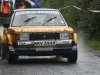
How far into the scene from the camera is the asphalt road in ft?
37.5

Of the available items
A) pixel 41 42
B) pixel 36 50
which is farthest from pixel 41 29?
pixel 36 50

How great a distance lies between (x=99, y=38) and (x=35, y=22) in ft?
22.8

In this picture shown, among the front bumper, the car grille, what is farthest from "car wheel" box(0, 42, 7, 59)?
the car grille

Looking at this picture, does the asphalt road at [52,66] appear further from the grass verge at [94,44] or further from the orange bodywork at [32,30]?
the grass verge at [94,44]

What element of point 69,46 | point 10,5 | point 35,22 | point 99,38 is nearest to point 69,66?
point 69,46

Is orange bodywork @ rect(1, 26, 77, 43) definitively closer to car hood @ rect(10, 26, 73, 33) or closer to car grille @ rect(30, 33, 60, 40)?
car hood @ rect(10, 26, 73, 33)

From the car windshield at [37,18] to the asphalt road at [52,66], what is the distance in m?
1.09

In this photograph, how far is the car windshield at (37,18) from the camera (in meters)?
14.4

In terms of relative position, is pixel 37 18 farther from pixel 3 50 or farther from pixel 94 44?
pixel 94 44

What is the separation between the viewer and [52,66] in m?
12.7

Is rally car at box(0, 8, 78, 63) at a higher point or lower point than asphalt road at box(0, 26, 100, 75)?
higher

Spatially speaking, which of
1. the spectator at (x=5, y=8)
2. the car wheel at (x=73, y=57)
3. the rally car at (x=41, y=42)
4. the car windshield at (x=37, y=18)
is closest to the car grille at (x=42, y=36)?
the rally car at (x=41, y=42)

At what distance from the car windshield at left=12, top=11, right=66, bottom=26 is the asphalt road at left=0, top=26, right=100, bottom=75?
3.56 feet

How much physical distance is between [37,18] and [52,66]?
2303mm
